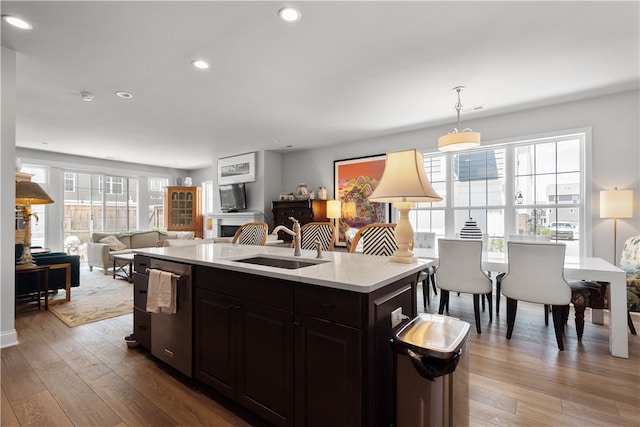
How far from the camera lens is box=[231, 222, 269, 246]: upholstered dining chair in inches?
153

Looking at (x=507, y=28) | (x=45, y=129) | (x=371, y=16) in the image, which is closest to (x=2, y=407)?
(x=371, y=16)

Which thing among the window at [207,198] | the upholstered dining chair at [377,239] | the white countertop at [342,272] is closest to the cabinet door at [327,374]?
the white countertop at [342,272]

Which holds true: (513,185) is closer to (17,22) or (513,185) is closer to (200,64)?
(200,64)

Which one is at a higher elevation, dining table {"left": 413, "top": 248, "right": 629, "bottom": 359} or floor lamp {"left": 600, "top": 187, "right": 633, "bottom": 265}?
floor lamp {"left": 600, "top": 187, "right": 633, "bottom": 265}

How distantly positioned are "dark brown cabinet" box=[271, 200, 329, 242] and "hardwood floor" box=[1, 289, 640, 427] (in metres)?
3.54

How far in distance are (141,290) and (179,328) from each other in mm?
675

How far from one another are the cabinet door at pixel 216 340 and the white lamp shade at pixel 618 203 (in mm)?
4178

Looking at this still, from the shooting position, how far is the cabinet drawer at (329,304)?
Answer: 1259 millimetres

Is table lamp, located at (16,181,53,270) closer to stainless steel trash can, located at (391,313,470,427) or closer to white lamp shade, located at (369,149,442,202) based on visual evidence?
white lamp shade, located at (369,149,442,202)

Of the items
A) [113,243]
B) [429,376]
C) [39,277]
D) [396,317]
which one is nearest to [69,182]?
[113,243]

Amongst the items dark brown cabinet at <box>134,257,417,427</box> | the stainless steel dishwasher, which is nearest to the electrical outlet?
dark brown cabinet at <box>134,257,417,427</box>

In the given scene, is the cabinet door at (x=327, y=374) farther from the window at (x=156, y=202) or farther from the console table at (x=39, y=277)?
the window at (x=156, y=202)

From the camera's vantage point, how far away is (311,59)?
9.02 feet

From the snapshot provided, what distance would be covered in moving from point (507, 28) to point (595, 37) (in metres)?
0.80
